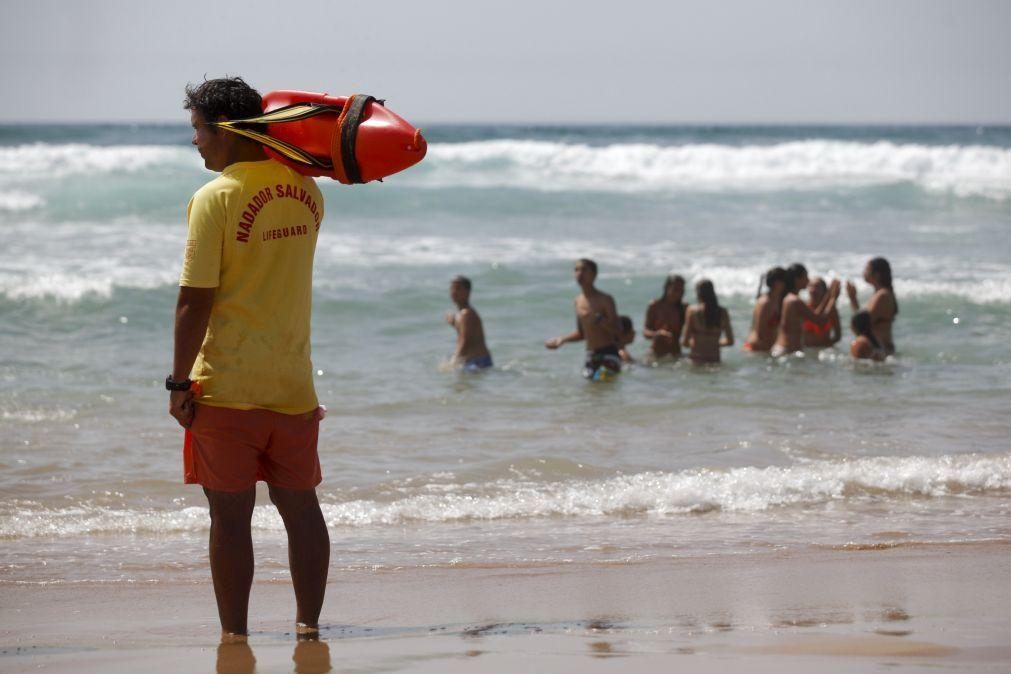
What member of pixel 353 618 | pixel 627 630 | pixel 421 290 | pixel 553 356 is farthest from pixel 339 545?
pixel 421 290

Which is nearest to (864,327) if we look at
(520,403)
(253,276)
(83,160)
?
(520,403)

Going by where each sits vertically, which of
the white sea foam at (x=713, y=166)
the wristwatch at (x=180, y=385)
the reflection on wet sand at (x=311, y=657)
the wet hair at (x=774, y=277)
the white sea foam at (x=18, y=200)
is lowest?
the reflection on wet sand at (x=311, y=657)

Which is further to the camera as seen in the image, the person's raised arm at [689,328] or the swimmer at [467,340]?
the person's raised arm at [689,328]

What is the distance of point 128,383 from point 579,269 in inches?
148

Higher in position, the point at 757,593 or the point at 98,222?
the point at 98,222

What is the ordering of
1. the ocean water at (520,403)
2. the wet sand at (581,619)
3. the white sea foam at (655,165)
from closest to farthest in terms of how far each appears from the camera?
1. the wet sand at (581,619)
2. the ocean water at (520,403)
3. the white sea foam at (655,165)

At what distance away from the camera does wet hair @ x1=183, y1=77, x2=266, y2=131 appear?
353 centimetres

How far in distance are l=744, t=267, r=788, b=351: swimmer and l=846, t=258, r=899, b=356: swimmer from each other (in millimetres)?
793

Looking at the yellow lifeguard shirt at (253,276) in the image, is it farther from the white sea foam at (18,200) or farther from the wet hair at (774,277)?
the white sea foam at (18,200)

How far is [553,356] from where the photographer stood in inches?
459

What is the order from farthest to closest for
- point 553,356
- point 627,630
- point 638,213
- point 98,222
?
point 638,213
point 98,222
point 553,356
point 627,630

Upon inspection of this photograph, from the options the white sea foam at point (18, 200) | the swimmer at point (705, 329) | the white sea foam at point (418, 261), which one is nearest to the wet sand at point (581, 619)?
the swimmer at point (705, 329)

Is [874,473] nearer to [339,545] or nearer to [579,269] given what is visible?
[339,545]

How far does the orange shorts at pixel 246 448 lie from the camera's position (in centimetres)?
350
